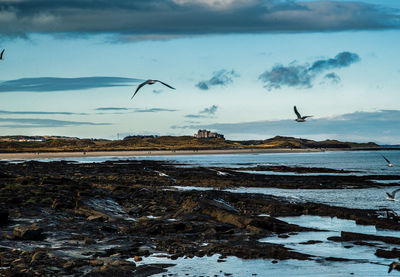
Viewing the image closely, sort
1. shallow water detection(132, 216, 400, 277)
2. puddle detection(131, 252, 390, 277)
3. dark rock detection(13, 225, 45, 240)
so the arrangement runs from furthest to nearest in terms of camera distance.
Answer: dark rock detection(13, 225, 45, 240) → shallow water detection(132, 216, 400, 277) → puddle detection(131, 252, 390, 277)

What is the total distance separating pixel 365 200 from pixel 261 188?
10.1 m

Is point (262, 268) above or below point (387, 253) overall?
below

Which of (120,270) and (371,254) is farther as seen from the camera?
(371,254)

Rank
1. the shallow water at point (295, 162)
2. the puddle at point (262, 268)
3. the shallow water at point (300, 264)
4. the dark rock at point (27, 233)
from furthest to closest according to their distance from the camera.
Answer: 1. the shallow water at point (295, 162)
2. the dark rock at point (27, 233)
3. the shallow water at point (300, 264)
4. the puddle at point (262, 268)

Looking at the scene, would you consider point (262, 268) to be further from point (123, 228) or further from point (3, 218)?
point (3, 218)

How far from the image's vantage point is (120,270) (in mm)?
12789

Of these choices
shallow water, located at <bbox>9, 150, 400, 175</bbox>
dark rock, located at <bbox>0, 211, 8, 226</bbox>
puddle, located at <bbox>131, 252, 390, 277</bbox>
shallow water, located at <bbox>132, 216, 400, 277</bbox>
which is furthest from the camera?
shallow water, located at <bbox>9, 150, 400, 175</bbox>

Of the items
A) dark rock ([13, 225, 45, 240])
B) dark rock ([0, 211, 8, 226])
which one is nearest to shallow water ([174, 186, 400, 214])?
dark rock ([0, 211, 8, 226])

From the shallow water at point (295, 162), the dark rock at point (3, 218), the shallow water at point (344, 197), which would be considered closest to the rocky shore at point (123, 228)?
the dark rock at point (3, 218)

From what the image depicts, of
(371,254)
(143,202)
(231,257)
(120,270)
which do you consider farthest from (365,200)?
(120,270)

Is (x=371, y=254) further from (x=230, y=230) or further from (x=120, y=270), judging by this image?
(x=120, y=270)

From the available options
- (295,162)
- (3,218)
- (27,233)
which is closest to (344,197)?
(3,218)

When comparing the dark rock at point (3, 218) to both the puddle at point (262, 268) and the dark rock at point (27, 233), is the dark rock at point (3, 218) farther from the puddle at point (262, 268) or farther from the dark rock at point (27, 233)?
the puddle at point (262, 268)

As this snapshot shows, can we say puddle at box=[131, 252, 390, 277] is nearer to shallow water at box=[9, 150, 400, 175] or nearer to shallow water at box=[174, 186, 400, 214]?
shallow water at box=[174, 186, 400, 214]
